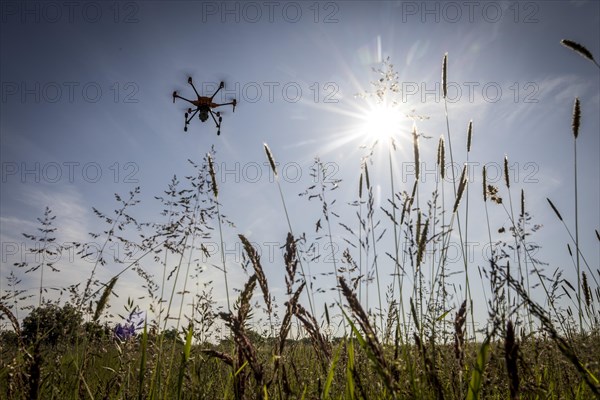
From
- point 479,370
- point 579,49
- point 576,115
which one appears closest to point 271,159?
point 479,370

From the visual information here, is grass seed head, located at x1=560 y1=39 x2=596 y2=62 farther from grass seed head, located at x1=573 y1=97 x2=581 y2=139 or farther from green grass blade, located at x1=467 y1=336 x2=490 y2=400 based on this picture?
green grass blade, located at x1=467 y1=336 x2=490 y2=400

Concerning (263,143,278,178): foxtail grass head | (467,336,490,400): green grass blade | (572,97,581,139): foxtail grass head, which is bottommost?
(467,336,490,400): green grass blade

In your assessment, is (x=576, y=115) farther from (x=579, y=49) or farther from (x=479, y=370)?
(x=479, y=370)

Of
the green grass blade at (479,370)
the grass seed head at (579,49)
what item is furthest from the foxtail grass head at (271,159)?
the grass seed head at (579,49)

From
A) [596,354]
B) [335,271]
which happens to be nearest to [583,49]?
[596,354]

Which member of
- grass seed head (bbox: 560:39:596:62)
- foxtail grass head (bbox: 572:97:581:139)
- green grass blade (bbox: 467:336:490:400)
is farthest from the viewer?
foxtail grass head (bbox: 572:97:581:139)

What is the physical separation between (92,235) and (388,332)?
2844 millimetres

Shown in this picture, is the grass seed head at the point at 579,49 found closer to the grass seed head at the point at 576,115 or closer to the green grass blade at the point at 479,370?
the grass seed head at the point at 576,115

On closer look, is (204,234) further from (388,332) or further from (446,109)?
(446,109)

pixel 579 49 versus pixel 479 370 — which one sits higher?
pixel 579 49

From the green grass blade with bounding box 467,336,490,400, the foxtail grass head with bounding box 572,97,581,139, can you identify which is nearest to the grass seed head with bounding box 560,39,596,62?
the foxtail grass head with bounding box 572,97,581,139

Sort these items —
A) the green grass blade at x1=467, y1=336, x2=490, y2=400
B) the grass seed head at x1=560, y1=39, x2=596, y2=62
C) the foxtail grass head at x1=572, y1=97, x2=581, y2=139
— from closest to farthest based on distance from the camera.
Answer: the green grass blade at x1=467, y1=336, x2=490, y2=400 < the grass seed head at x1=560, y1=39, x2=596, y2=62 < the foxtail grass head at x1=572, y1=97, x2=581, y2=139

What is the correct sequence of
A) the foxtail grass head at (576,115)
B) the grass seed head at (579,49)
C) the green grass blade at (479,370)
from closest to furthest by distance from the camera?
1. the green grass blade at (479,370)
2. the grass seed head at (579,49)
3. the foxtail grass head at (576,115)

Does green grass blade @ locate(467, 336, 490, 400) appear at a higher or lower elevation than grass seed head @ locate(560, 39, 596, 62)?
lower
